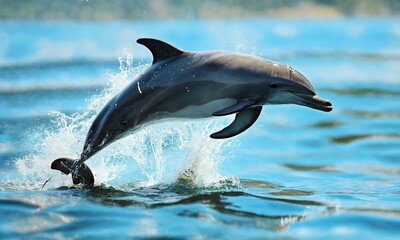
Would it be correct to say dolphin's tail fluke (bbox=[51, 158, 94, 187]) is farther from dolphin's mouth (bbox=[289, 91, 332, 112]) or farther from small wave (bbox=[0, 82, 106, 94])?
small wave (bbox=[0, 82, 106, 94])

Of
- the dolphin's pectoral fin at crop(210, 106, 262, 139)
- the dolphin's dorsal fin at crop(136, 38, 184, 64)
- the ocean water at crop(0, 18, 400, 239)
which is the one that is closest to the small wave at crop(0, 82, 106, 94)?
the ocean water at crop(0, 18, 400, 239)

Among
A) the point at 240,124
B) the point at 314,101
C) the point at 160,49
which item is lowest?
the point at 240,124

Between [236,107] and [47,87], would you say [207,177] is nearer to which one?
[236,107]

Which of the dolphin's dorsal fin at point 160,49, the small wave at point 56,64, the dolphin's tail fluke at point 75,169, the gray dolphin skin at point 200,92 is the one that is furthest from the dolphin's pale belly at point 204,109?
the small wave at point 56,64

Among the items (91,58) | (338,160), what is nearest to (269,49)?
(91,58)

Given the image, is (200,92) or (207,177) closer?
(200,92)

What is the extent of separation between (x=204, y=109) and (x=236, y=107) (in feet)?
1.72

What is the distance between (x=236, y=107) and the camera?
9.55 m

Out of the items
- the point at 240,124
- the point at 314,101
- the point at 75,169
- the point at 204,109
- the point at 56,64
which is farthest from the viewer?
the point at 56,64

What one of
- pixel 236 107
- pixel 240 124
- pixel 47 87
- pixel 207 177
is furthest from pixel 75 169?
pixel 47 87

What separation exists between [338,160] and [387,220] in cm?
697

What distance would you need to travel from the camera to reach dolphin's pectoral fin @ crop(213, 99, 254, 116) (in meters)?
9.50

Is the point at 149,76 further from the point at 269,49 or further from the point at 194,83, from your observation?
the point at 269,49

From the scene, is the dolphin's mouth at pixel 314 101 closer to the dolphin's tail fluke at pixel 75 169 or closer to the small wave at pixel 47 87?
the dolphin's tail fluke at pixel 75 169
